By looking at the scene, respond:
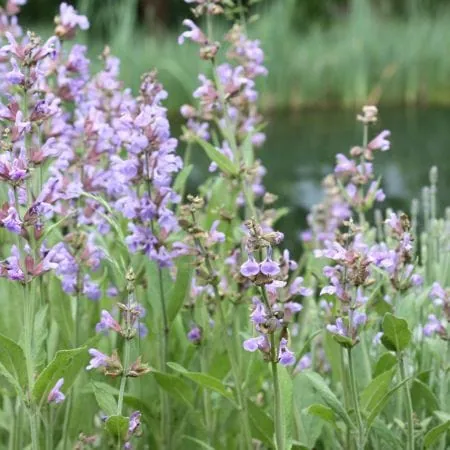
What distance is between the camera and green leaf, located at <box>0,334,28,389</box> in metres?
1.60

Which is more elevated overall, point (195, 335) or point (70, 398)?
point (195, 335)

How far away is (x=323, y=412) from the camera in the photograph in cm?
172

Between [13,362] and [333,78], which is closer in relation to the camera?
[13,362]

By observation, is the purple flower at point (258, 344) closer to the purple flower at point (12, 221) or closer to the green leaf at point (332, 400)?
the green leaf at point (332, 400)

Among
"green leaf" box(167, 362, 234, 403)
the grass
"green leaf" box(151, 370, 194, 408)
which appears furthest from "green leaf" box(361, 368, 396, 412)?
the grass

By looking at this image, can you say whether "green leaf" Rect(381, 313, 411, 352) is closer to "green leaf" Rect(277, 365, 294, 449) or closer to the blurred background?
"green leaf" Rect(277, 365, 294, 449)

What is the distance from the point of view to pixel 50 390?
165cm

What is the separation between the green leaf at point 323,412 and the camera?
169 cm

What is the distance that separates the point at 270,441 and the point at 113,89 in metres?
1.01

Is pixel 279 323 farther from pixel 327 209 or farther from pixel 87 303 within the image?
pixel 327 209

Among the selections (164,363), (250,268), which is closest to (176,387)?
(164,363)

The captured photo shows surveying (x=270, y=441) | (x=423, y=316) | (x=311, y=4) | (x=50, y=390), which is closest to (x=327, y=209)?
(x=423, y=316)

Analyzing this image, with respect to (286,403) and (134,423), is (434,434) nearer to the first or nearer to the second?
(286,403)

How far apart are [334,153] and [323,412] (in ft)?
18.0
